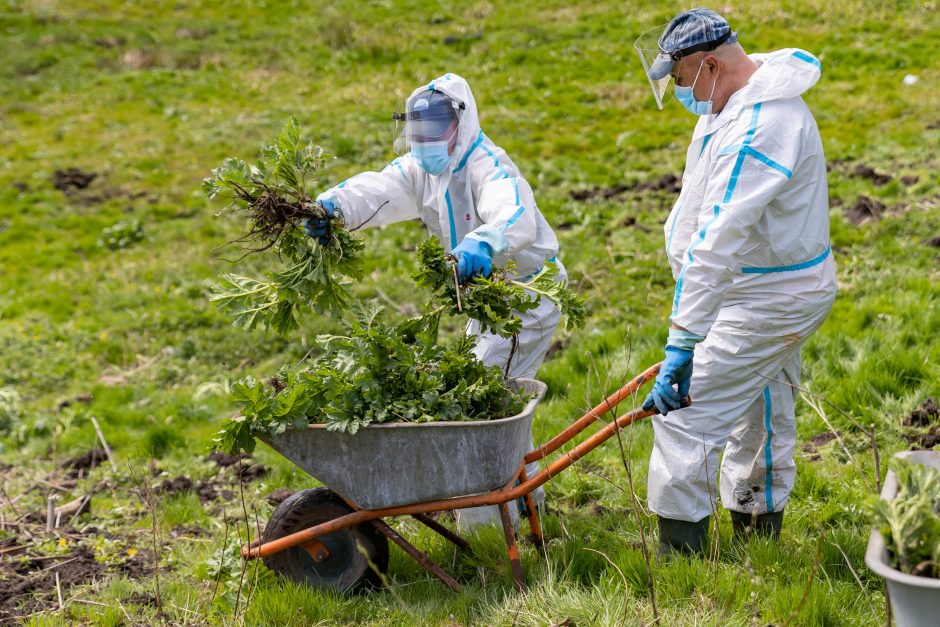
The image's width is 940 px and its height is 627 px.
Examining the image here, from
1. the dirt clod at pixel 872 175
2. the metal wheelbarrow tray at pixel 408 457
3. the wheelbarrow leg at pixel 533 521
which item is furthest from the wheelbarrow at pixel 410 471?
the dirt clod at pixel 872 175

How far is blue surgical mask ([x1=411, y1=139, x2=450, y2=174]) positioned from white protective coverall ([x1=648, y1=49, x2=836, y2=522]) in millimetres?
1131

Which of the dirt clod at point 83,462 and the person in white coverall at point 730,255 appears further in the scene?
→ the dirt clod at point 83,462

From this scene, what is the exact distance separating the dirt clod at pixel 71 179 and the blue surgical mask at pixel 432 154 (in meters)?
10.1

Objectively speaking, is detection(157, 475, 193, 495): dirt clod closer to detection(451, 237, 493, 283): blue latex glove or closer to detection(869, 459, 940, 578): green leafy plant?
detection(451, 237, 493, 283): blue latex glove

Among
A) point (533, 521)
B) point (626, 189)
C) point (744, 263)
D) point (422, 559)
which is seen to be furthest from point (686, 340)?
point (626, 189)

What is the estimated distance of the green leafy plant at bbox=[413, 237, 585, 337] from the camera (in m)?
3.73

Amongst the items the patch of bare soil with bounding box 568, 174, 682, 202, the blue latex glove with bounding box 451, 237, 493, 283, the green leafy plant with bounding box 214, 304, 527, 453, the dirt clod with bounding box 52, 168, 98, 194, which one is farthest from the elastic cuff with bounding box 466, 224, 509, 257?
the dirt clod with bounding box 52, 168, 98, 194

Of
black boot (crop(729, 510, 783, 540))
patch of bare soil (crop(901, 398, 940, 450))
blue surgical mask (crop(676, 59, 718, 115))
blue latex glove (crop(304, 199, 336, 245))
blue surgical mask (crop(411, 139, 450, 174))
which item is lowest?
black boot (crop(729, 510, 783, 540))

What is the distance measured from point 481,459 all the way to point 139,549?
2.47 metres

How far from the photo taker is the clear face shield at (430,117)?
14.0 ft

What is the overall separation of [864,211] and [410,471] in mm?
6093

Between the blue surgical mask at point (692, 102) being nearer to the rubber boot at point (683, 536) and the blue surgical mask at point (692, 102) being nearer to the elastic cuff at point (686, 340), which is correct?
the elastic cuff at point (686, 340)

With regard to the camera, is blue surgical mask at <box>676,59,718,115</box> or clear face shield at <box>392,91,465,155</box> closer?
blue surgical mask at <box>676,59,718,115</box>

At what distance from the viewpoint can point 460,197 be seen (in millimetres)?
4516
